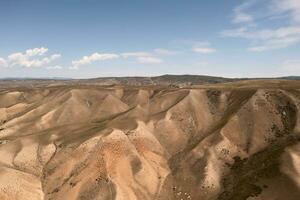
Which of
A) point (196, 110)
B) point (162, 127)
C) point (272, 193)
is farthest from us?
point (196, 110)

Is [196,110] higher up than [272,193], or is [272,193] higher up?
[196,110]

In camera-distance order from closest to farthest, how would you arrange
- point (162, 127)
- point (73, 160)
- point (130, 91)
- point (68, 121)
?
point (73, 160) → point (162, 127) → point (68, 121) → point (130, 91)

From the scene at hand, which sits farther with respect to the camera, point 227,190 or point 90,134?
point 90,134

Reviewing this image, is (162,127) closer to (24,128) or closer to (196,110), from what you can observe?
(196,110)

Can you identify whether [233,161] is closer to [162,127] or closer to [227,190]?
[227,190]

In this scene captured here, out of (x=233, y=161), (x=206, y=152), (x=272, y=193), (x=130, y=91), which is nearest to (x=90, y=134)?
(x=206, y=152)

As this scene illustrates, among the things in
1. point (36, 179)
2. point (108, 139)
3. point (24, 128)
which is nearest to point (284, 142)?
point (108, 139)
